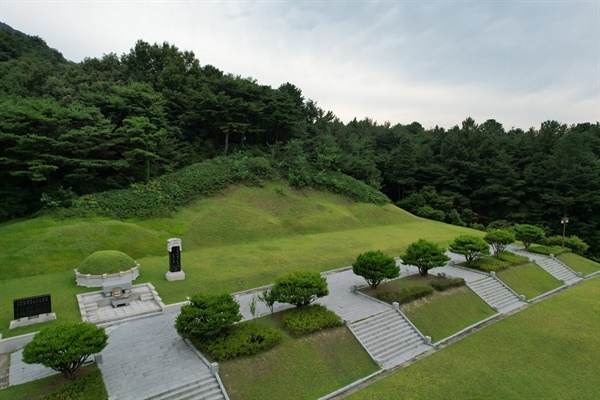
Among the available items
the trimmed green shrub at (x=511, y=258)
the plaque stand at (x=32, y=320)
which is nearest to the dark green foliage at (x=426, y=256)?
the trimmed green shrub at (x=511, y=258)

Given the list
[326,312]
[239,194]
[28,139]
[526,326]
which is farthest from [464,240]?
[28,139]

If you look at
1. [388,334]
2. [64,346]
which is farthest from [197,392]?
[388,334]

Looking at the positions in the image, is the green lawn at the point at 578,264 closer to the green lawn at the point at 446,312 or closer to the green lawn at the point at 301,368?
the green lawn at the point at 446,312

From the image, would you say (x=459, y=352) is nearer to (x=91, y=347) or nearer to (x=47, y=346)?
(x=91, y=347)

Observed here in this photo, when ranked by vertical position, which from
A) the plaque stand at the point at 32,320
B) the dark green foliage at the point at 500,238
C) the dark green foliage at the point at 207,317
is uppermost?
the dark green foliage at the point at 500,238

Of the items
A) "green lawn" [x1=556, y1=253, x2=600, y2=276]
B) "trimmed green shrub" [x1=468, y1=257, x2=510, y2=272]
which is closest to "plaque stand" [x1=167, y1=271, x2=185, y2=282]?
"trimmed green shrub" [x1=468, y1=257, x2=510, y2=272]

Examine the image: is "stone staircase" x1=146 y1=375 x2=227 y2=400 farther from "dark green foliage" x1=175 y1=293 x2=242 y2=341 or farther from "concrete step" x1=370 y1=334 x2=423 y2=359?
"concrete step" x1=370 y1=334 x2=423 y2=359
